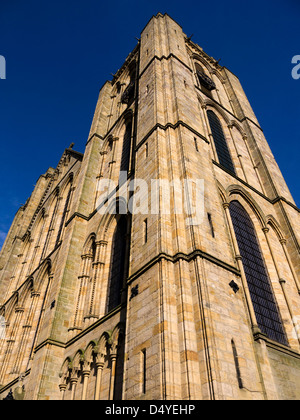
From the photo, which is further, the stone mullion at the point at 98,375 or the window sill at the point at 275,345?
the stone mullion at the point at 98,375

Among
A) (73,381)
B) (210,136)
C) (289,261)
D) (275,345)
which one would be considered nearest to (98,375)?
(73,381)

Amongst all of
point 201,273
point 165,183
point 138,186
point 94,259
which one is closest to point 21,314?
point 94,259

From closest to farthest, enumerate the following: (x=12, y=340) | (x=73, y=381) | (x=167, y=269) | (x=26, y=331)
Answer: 1. (x=167, y=269)
2. (x=73, y=381)
3. (x=26, y=331)
4. (x=12, y=340)

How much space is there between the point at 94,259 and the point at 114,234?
127cm

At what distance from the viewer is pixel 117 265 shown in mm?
12859

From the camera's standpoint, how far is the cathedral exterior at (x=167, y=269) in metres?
7.42

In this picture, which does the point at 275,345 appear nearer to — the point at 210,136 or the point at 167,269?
the point at 167,269

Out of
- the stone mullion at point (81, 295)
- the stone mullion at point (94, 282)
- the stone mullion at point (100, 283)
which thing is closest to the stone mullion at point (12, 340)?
the stone mullion at point (81, 295)

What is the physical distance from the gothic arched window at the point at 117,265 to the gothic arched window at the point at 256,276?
418 cm

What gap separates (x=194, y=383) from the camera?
21.7 feet

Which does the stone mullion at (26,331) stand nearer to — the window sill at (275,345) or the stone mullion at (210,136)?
the stone mullion at (210,136)

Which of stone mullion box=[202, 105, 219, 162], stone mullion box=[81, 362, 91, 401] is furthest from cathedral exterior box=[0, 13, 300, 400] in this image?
stone mullion box=[202, 105, 219, 162]

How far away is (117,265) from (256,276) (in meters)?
4.93
